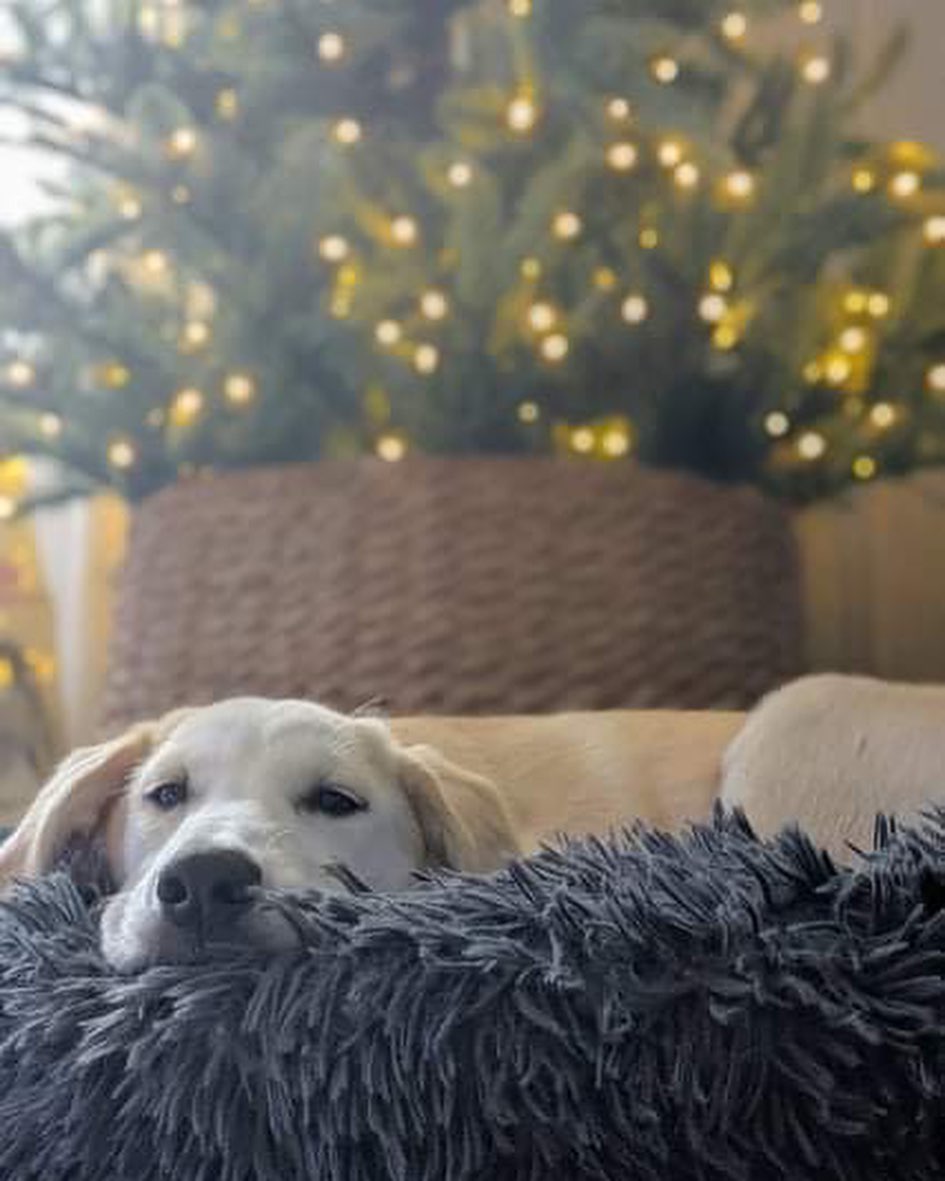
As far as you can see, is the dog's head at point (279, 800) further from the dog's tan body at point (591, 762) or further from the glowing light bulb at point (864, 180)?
the glowing light bulb at point (864, 180)

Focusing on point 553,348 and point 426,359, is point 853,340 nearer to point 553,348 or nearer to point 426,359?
point 553,348

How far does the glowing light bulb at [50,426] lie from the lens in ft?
9.13

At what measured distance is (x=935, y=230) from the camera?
2.85 metres

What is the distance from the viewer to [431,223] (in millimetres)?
2736

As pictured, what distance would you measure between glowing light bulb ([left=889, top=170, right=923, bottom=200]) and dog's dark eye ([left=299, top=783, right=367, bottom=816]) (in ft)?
5.74

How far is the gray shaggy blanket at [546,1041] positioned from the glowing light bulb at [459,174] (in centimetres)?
168

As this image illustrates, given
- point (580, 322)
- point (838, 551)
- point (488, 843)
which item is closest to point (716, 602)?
point (580, 322)

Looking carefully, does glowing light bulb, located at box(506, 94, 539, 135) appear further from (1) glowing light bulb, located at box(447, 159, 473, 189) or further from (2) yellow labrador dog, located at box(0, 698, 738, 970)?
(2) yellow labrador dog, located at box(0, 698, 738, 970)

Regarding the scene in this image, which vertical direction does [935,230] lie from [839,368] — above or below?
above

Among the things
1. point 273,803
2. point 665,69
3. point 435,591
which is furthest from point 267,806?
point 665,69

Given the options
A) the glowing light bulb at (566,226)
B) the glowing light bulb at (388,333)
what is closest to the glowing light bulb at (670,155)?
the glowing light bulb at (566,226)

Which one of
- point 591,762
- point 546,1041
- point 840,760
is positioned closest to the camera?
point 546,1041

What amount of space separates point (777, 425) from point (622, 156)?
528mm

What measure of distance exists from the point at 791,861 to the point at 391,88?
6.76 feet
